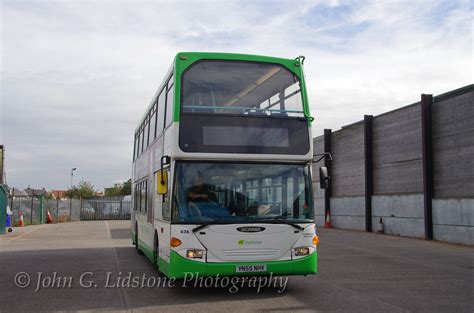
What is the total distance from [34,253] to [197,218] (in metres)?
10.6

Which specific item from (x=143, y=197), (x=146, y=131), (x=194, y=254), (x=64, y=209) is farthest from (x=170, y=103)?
(x=64, y=209)

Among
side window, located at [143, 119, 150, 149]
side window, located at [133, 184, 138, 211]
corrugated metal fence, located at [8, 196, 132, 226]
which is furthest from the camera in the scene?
corrugated metal fence, located at [8, 196, 132, 226]

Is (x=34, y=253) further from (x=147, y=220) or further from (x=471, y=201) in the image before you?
(x=471, y=201)

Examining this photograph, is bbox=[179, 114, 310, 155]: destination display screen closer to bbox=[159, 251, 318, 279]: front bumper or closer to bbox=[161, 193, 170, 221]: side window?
bbox=[161, 193, 170, 221]: side window

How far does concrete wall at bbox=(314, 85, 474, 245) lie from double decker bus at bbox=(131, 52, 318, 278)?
12467 mm

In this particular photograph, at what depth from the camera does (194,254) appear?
28.5ft

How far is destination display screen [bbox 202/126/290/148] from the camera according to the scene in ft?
29.8

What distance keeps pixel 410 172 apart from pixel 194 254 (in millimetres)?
17221

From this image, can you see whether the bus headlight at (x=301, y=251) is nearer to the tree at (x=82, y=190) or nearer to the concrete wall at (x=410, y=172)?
the concrete wall at (x=410, y=172)

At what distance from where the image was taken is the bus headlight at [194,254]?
8680 mm

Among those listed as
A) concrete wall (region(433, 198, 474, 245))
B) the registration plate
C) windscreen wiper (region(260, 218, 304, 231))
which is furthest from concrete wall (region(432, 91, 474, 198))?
the registration plate

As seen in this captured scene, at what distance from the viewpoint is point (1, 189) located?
26.6 meters

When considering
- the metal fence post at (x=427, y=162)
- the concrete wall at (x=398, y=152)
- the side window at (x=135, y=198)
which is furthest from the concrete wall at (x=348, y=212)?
the side window at (x=135, y=198)

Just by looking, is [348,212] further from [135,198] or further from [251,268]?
[251,268]
